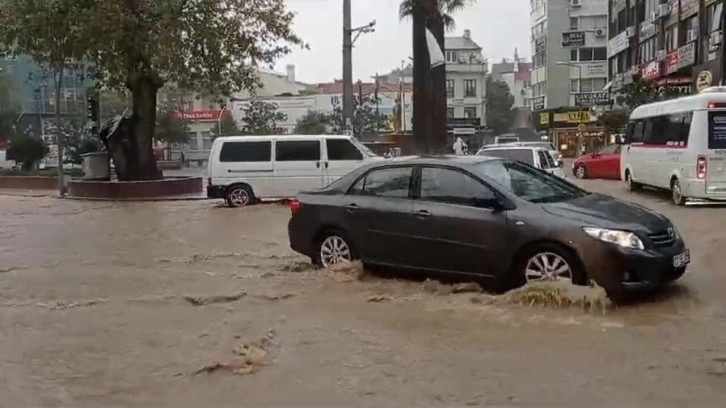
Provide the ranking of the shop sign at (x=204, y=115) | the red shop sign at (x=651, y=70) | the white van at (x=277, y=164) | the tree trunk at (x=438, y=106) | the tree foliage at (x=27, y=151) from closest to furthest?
the white van at (x=277, y=164) → the tree trunk at (x=438, y=106) → the tree foliage at (x=27, y=151) → the red shop sign at (x=651, y=70) → the shop sign at (x=204, y=115)

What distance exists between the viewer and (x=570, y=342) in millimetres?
6812

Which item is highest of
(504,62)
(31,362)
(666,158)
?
(504,62)

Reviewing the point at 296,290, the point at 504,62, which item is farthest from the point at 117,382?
the point at 504,62

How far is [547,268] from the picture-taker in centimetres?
810

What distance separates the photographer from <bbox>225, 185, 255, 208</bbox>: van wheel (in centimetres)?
2072

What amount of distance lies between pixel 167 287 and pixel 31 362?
326 centimetres

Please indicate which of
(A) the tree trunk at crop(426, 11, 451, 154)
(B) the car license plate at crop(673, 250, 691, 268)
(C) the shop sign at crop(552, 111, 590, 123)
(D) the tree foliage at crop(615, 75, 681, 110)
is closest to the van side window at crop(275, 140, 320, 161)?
(A) the tree trunk at crop(426, 11, 451, 154)

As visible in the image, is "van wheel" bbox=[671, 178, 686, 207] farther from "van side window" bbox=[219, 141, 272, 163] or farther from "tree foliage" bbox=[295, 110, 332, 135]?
"tree foliage" bbox=[295, 110, 332, 135]

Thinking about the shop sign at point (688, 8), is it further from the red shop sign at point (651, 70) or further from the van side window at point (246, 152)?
the van side window at point (246, 152)

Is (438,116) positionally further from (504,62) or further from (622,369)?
(504,62)

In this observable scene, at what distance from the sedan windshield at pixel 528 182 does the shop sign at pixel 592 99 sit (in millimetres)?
51137

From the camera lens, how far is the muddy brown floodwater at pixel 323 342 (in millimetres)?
5766

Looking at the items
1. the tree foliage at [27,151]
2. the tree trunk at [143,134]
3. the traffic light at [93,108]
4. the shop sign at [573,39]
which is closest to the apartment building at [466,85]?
the shop sign at [573,39]

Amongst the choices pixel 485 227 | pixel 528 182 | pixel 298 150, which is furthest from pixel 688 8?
pixel 485 227
